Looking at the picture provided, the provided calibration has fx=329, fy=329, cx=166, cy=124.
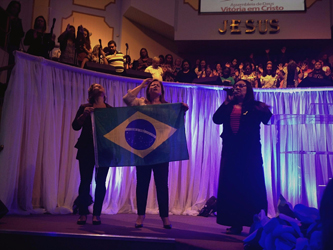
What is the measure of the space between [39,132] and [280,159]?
3.86 m

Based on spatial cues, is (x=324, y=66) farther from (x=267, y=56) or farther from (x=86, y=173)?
(x=86, y=173)

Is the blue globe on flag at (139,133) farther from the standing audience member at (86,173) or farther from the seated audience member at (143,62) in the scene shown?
the seated audience member at (143,62)

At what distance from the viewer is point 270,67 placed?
7.69 meters

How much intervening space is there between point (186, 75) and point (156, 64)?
71cm

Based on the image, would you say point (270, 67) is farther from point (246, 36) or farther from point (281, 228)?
point (281, 228)

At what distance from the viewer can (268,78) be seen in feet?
24.4

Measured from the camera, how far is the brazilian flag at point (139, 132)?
3.63 meters

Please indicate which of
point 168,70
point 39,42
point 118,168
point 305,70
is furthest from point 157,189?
point 305,70

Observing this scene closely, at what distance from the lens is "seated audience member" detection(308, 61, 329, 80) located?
7.09m

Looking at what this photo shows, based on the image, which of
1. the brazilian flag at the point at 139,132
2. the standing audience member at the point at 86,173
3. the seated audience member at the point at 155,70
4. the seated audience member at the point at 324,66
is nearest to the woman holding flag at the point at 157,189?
the brazilian flag at the point at 139,132

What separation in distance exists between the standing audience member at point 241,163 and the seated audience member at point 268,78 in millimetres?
3787

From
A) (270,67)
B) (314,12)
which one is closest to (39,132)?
(270,67)

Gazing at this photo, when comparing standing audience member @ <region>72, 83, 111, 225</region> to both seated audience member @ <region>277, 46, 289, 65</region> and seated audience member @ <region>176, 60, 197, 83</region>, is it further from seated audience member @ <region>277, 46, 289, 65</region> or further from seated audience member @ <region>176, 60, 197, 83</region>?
seated audience member @ <region>277, 46, 289, 65</region>

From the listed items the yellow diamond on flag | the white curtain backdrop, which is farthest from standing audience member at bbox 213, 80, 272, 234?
the white curtain backdrop
